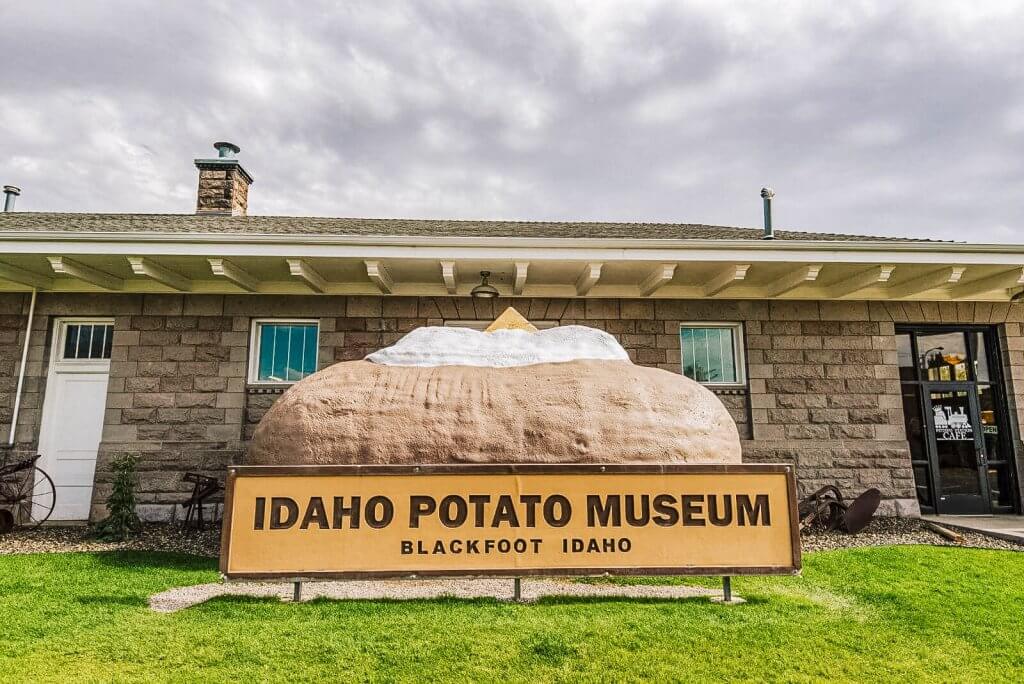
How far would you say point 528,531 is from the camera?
3775 mm

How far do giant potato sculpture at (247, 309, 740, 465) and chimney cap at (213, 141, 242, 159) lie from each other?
7152 mm

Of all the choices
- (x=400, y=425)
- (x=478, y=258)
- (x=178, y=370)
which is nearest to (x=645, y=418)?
(x=400, y=425)

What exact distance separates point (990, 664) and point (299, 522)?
12.7 ft

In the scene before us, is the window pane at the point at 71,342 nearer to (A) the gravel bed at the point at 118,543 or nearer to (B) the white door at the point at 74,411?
(B) the white door at the point at 74,411

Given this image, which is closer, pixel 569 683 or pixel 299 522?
pixel 569 683

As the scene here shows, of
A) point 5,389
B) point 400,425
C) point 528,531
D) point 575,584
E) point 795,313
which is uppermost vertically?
point 795,313

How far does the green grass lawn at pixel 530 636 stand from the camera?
285 cm

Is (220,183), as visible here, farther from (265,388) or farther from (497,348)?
(497,348)

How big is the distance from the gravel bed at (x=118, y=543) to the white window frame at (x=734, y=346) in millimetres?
5831

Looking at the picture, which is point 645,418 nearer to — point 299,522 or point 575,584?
point 575,584

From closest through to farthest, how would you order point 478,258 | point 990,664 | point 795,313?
point 990,664, point 478,258, point 795,313

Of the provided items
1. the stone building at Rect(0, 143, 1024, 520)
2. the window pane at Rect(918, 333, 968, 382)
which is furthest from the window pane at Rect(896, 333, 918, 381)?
the window pane at Rect(918, 333, 968, 382)

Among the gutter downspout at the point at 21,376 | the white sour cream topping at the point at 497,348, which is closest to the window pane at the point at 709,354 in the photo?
the white sour cream topping at the point at 497,348

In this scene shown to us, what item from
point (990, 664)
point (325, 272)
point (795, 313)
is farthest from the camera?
point (795, 313)
